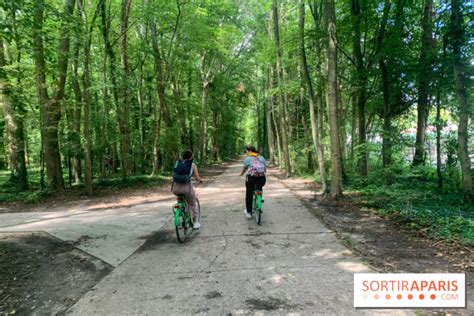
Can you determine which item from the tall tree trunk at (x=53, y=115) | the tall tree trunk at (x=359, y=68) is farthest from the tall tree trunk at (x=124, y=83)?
the tall tree trunk at (x=359, y=68)

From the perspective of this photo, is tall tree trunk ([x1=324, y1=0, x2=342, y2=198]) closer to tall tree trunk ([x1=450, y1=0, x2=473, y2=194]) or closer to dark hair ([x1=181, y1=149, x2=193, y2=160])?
tall tree trunk ([x1=450, y1=0, x2=473, y2=194])

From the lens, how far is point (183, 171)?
6461 millimetres

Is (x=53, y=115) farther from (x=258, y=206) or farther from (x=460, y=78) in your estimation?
(x=460, y=78)

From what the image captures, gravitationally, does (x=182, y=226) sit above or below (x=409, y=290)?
above

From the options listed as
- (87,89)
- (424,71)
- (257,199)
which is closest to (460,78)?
(424,71)

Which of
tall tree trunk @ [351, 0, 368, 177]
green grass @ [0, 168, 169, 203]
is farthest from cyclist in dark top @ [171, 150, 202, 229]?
green grass @ [0, 168, 169, 203]

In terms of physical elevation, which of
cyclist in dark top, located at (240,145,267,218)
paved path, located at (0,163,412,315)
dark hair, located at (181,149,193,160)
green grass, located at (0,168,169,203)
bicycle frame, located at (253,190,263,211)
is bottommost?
paved path, located at (0,163,412,315)

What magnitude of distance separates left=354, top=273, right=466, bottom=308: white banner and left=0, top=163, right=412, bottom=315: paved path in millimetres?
186

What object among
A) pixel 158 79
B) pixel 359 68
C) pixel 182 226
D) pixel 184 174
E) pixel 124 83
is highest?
pixel 158 79

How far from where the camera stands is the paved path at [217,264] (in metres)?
3.69

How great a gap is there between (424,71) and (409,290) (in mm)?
8566

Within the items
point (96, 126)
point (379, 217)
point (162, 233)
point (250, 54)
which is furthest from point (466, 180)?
point (250, 54)

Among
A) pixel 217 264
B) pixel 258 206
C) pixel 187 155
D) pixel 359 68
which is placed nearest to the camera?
pixel 217 264

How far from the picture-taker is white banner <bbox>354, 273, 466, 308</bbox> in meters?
3.54
